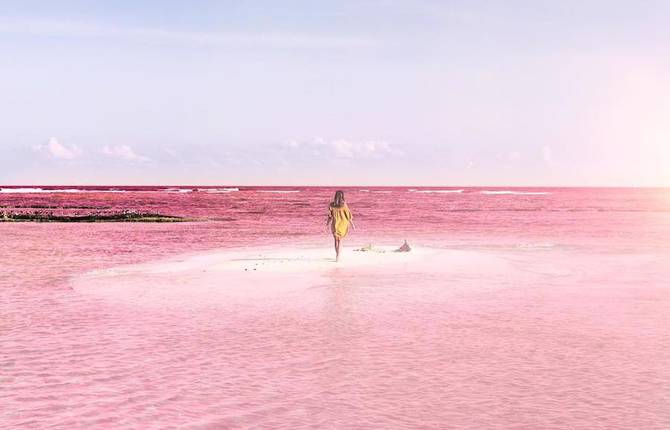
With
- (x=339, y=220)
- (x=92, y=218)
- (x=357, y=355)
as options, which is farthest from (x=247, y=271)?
(x=92, y=218)

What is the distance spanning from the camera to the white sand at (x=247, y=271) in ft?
48.0

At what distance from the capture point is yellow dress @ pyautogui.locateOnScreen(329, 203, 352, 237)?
794 inches

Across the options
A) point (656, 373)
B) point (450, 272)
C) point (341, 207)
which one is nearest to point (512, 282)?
point (450, 272)

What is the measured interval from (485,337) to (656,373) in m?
2.66

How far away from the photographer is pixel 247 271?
60.5 feet

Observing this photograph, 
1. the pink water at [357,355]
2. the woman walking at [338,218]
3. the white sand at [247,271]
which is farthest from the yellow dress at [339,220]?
the pink water at [357,355]

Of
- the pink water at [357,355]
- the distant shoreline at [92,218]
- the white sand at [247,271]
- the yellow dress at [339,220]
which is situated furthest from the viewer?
the distant shoreline at [92,218]

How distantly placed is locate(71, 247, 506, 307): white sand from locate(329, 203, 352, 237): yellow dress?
3.13 feet

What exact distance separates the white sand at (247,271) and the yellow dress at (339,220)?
3.13 ft

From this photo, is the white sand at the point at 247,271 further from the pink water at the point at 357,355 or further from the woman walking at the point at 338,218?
the woman walking at the point at 338,218

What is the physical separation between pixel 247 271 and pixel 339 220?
3462mm

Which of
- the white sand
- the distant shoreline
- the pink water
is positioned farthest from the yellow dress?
the distant shoreline

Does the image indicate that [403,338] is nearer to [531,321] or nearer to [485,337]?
[485,337]

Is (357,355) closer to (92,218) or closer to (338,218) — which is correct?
(338,218)
